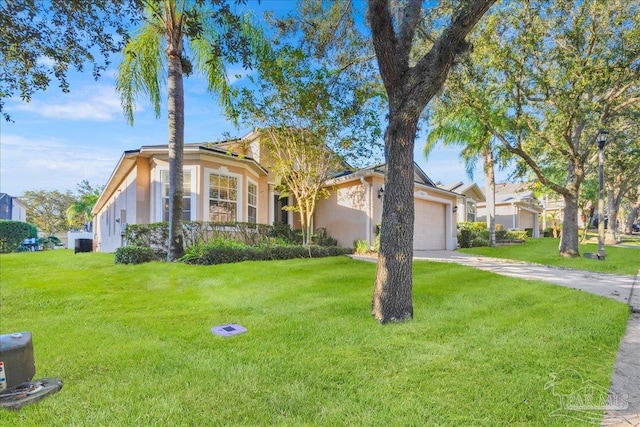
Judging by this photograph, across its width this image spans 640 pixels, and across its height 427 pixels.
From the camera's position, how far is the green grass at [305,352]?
2633 mm

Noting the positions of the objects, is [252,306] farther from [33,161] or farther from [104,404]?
[33,161]

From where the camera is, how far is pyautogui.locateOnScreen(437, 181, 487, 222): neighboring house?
83.8 ft

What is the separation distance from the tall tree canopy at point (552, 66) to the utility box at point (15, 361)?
464 inches

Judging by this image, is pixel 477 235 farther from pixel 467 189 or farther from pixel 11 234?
pixel 11 234

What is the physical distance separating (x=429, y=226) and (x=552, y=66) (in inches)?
327

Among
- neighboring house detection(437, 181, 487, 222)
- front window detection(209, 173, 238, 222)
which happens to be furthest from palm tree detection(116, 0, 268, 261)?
neighboring house detection(437, 181, 487, 222)

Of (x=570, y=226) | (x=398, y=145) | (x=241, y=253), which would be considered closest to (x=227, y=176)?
(x=241, y=253)

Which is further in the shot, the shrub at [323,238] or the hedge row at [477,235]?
the hedge row at [477,235]

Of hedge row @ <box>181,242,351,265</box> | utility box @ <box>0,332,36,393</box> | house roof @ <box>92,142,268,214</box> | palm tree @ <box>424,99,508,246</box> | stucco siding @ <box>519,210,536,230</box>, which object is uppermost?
palm tree @ <box>424,99,508,246</box>

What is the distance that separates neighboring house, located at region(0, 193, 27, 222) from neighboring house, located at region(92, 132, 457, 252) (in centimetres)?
2399

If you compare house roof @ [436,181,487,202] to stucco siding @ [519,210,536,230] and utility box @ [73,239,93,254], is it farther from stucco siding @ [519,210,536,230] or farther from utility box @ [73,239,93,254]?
utility box @ [73,239,93,254]

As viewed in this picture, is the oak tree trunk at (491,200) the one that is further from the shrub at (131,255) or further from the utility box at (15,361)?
the utility box at (15,361)

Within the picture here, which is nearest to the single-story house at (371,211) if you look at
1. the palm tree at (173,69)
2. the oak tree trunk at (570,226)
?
the oak tree trunk at (570,226)

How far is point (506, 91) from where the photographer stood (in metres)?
12.0
